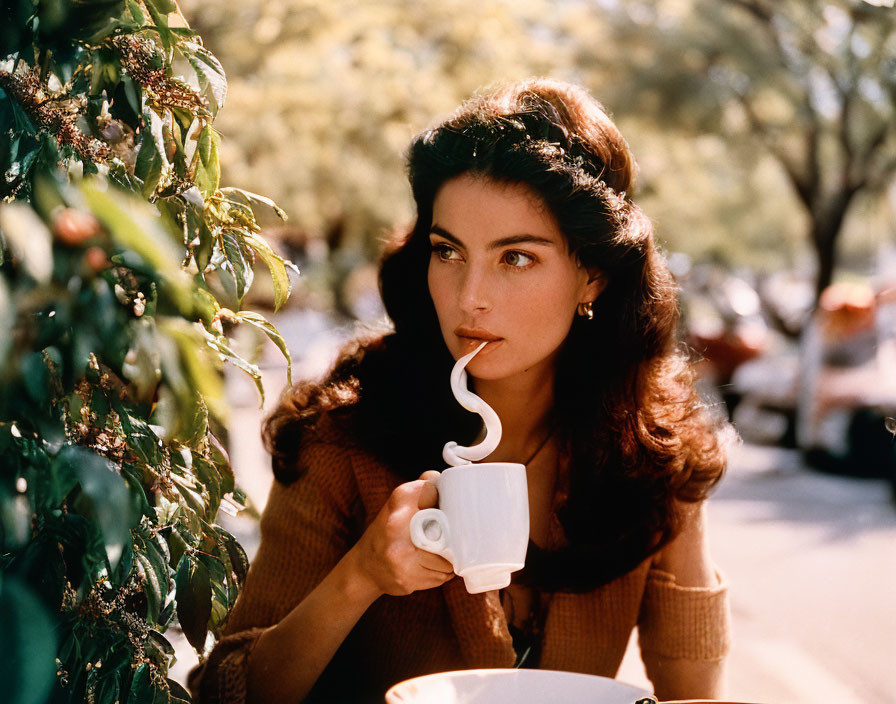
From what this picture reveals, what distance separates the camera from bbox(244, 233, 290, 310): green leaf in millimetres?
1274

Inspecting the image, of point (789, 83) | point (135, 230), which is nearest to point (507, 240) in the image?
point (135, 230)

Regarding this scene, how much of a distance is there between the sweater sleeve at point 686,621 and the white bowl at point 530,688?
2.01 feet

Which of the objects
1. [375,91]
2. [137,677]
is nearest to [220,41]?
[375,91]

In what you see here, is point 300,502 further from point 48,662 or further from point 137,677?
point 48,662

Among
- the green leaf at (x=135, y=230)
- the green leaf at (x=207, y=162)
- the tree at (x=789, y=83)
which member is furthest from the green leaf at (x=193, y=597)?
the tree at (x=789, y=83)

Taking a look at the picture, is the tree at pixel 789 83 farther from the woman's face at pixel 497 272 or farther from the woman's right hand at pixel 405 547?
the woman's right hand at pixel 405 547

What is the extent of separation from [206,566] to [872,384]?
8.49 meters

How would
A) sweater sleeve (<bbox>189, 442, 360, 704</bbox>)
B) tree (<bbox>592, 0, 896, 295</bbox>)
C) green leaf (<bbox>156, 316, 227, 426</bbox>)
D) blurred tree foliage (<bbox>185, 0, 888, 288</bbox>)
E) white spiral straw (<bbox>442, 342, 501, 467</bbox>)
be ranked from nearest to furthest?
green leaf (<bbox>156, 316, 227, 426</bbox>)
white spiral straw (<bbox>442, 342, 501, 467</bbox>)
sweater sleeve (<bbox>189, 442, 360, 704</bbox>)
blurred tree foliage (<bbox>185, 0, 888, 288</bbox>)
tree (<bbox>592, 0, 896, 295</bbox>)

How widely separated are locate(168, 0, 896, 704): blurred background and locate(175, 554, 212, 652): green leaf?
0.51 m

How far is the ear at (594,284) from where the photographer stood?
1.95 m

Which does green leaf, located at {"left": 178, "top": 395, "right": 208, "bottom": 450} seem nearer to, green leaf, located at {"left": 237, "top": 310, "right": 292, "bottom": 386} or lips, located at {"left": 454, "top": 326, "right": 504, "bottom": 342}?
green leaf, located at {"left": 237, "top": 310, "right": 292, "bottom": 386}

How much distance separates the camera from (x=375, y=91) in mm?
9336

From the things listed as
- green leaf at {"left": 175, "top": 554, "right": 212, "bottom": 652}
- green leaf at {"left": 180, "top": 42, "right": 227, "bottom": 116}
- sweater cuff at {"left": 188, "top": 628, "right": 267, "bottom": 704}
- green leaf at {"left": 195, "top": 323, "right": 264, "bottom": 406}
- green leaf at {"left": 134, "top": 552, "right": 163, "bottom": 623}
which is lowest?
sweater cuff at {"left": 188, "top": 628, "right": 267, "bottom": 704}

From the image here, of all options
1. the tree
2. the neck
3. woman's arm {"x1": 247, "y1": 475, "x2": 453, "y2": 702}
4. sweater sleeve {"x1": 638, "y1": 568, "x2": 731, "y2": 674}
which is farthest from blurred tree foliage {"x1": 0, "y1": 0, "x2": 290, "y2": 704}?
the tree
